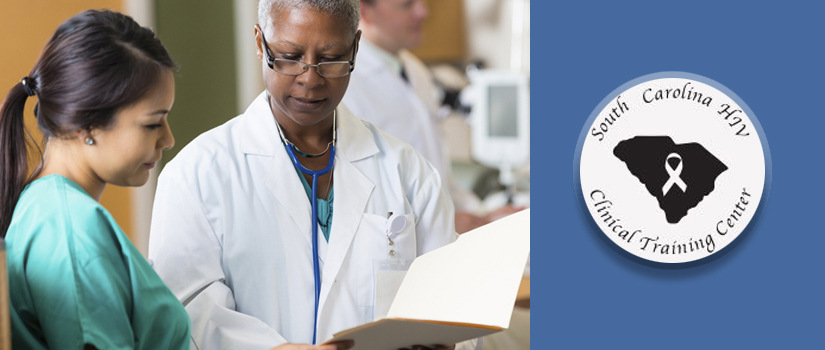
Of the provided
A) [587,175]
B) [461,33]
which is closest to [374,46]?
[587,175]

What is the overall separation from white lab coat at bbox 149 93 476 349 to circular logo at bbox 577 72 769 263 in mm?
617

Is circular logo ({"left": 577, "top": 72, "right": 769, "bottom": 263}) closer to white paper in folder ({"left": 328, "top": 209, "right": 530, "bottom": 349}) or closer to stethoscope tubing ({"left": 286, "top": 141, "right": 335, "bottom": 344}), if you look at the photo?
white paper in folder ({"left": 328, "top": 209, "right": 530, "bottom": 349})

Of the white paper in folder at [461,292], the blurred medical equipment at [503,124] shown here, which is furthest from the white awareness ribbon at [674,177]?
the blurred medical equipment at [503,124]

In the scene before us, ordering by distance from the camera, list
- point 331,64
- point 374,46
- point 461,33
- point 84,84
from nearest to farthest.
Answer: point 84,84, point 331,64, point 374,46, point 461,33

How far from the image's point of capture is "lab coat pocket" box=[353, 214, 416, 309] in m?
1.37

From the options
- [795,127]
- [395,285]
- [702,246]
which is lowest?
[395,285]

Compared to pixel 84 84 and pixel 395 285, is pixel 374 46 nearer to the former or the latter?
pixel 395 285

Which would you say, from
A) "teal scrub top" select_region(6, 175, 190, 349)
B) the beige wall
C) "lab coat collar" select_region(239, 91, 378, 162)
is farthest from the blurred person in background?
"teal scrub top" select_region(6, 175, 190, 349)

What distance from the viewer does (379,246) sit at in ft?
4.54

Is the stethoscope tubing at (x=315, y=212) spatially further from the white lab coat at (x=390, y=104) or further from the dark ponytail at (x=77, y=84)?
the white lab coat at (x=390, y=104)

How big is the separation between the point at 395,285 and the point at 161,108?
0.49 metres

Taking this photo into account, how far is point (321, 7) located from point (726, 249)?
2.50 ft

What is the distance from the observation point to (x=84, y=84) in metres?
0.99

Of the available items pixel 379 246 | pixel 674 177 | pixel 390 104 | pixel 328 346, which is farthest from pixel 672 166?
pixel 390 104
